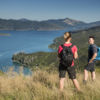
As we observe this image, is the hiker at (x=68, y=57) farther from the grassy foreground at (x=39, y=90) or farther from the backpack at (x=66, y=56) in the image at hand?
the grassy foreground at (x=39, y=90)

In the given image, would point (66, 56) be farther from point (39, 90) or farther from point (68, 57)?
point (39, 90)

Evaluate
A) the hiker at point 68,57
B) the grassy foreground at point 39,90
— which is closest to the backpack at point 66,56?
the hiker at point 68,57

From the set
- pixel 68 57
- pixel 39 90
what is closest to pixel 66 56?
pixel 68 57

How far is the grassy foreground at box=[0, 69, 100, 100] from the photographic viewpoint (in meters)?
3.99

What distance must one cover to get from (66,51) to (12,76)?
2444mm

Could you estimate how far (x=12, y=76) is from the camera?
5.79 m

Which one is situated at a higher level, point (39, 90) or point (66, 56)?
point (66, 56)

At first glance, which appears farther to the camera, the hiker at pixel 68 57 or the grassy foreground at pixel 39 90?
the hiker at pixel 68 57

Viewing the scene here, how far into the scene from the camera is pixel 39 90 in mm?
4309

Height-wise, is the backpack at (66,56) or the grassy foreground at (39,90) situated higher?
the backpack at (66,56)

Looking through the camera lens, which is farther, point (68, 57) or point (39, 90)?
point (68, 57)

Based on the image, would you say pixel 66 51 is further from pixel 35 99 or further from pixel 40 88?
pixel 35 99

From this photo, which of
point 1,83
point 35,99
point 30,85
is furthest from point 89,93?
point 1,83

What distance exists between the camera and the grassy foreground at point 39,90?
157 inches
